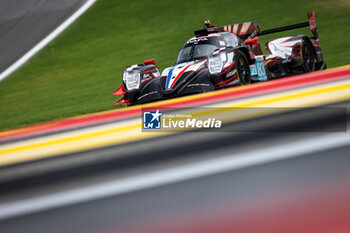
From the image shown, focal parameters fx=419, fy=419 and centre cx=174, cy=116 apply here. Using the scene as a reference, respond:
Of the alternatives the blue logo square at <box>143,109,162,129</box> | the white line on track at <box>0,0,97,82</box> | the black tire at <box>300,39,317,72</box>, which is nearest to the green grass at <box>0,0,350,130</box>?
the white line on track at <box>0,0,97,82</box>

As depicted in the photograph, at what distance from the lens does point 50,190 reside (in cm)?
210

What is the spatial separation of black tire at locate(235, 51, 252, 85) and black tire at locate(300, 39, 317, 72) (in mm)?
1087

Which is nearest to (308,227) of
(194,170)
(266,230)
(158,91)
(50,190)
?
(266,230)

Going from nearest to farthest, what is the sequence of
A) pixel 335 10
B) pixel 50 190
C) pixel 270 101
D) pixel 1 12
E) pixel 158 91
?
pixel 50 190 < pixel 270 101 < pixel 158 91 < pixel 335 10 < pixel 1 12

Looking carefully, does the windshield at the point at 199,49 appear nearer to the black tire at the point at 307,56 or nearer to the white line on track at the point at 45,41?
the black tire at the point at 307,56

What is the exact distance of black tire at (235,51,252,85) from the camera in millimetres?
5965

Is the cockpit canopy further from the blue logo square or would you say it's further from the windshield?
the blue logo square

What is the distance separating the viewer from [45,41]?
12.6 meters

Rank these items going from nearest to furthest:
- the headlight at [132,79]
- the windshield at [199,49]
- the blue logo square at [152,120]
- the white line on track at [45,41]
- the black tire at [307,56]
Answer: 1. the blue logo square at [152,120]
2. the headlight at [132,79]
3. the windshield at [199,49]
4. the black tire at [307,56]
5. the white line on track at [45,41]

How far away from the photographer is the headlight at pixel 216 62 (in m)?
5.67

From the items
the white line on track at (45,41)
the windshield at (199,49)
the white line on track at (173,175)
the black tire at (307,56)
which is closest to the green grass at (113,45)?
the white line on track at (45,41)

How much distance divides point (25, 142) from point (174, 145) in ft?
3.82

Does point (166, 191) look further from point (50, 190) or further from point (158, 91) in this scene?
point (158, 91)

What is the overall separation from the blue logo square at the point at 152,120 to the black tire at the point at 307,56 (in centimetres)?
476
